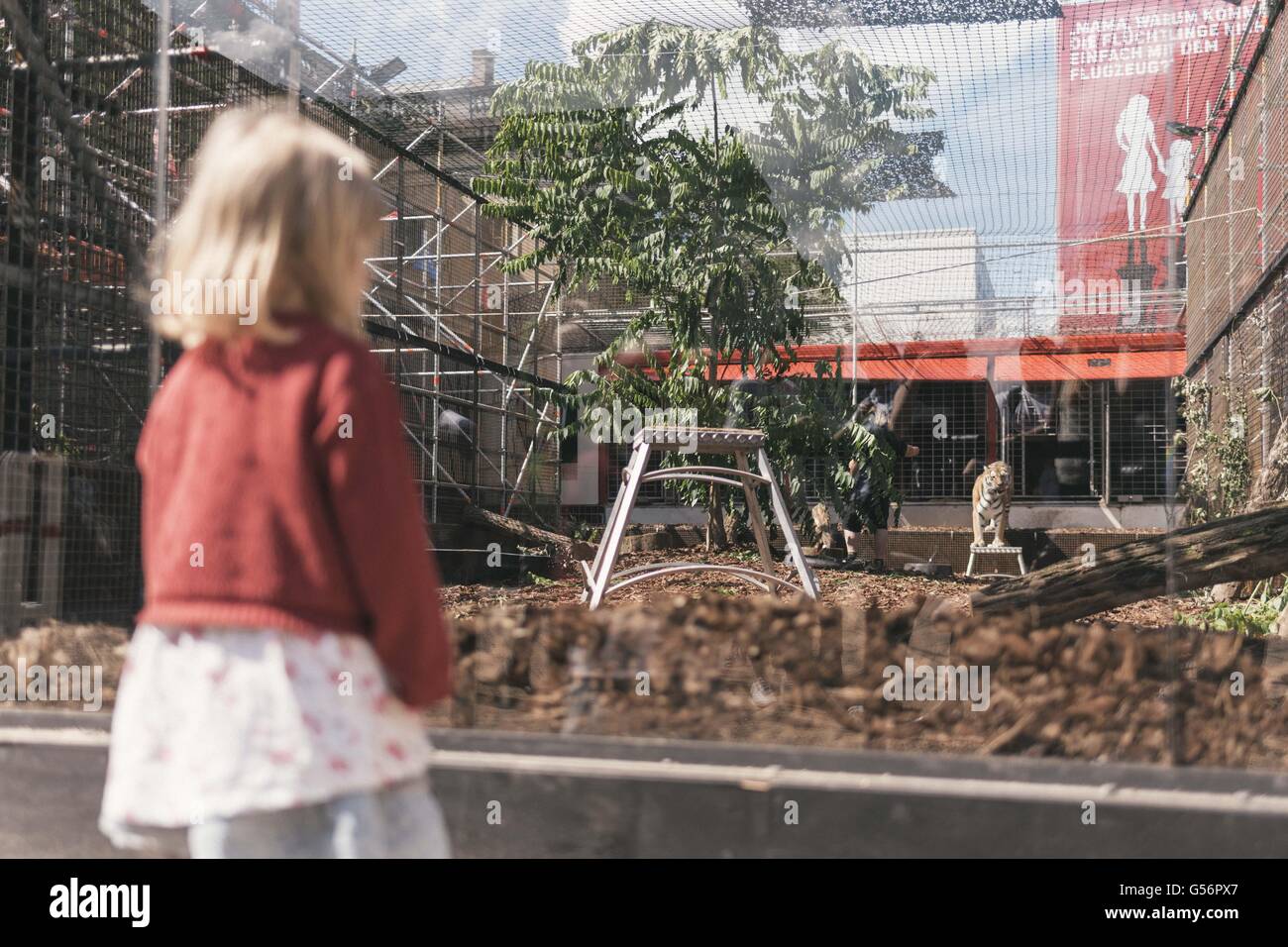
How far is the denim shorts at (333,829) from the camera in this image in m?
1.19

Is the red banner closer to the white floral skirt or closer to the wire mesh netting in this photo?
the wire mesh netting

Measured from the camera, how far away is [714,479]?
416cm

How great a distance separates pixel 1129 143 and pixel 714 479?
1.71 metres

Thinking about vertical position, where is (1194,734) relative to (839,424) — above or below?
below

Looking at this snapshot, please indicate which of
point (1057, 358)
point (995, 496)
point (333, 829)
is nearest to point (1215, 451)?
point (995, 496)

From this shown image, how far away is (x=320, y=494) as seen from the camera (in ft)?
3.84

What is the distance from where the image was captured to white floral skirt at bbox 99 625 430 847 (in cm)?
117

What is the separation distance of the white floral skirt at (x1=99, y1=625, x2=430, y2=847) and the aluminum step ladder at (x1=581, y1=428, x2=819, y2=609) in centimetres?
252

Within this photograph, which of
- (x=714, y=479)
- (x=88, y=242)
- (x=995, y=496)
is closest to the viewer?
(x=88, y=242)

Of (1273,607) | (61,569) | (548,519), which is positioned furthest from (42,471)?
(1273,607)

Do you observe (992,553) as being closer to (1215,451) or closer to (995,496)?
(995,496)

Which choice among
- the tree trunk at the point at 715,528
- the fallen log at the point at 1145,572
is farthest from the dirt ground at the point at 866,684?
the tree trunk at the point at 715,528

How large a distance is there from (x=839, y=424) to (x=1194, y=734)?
79.8 inches
